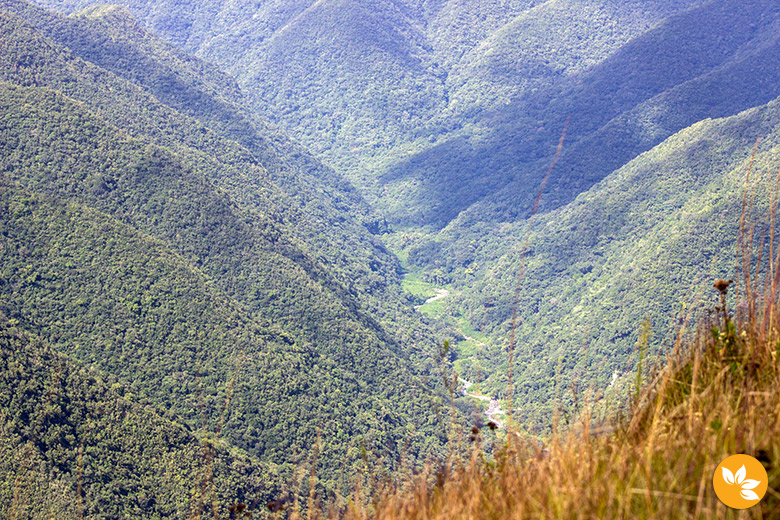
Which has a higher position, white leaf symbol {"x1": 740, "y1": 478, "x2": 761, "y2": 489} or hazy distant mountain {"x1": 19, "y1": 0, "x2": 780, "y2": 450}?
hazy distant mountain {"x1": 19, "y1": 0, "x2": 780, "y2": 450}

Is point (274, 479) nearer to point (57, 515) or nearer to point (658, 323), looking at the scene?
point (57, 515)

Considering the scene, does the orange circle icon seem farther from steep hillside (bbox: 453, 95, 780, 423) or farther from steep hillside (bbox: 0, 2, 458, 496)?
steep hillside (bbox: 453, 95, 780, 423)

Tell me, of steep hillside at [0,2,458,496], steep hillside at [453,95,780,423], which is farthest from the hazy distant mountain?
steep hillside at [0,2,458,496]

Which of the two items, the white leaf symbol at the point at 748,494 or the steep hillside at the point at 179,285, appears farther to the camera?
the steep hillside at the point at 179,285

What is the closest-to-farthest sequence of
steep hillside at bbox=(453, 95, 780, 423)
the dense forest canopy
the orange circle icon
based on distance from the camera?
the orange circle icon < the dense forest canopy < steep hillside at bbox=(453, 95, 780, 423)

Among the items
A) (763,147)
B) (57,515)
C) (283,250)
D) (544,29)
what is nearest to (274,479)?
(57,515)

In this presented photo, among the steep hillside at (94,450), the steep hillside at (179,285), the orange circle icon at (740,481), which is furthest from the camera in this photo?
the steep hillside at (179,285)

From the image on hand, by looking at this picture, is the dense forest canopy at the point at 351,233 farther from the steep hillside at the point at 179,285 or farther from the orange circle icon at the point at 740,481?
the orange circle icon at the point at 740,481

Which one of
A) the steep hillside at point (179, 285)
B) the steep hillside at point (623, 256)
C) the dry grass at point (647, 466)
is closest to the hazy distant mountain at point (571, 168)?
the steep hillside at point (623, 256)

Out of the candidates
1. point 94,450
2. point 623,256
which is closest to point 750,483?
point 94,450
